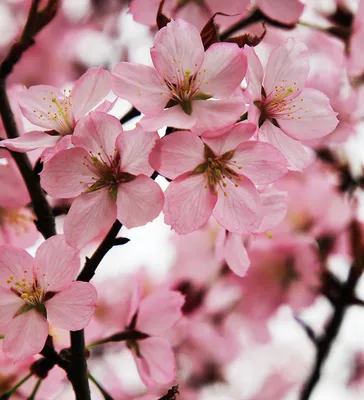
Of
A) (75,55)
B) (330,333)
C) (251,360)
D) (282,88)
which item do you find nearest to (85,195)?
(282,88)

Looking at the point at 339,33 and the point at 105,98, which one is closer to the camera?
the point at 105,98

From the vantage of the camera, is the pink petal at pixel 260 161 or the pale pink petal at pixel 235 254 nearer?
the pink petal at pixel 260 161

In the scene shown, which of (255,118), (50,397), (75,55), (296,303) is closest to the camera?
(255,118)

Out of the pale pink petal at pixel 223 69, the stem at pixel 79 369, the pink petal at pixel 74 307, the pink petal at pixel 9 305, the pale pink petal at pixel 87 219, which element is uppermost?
the pale pink petal at pixel 223 69

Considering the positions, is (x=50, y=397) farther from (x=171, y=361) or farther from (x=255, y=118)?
(x=255, y=118)

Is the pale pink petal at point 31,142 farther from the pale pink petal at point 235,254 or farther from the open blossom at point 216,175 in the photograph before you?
the pale pink petal at point 235,254

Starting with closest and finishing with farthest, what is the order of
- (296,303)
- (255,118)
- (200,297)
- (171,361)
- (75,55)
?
(255,118), (171,361), (296,303), (200,297), (75,55)

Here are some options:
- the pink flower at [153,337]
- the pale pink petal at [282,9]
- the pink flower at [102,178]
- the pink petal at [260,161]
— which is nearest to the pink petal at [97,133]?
the pink flower at [102,178]
